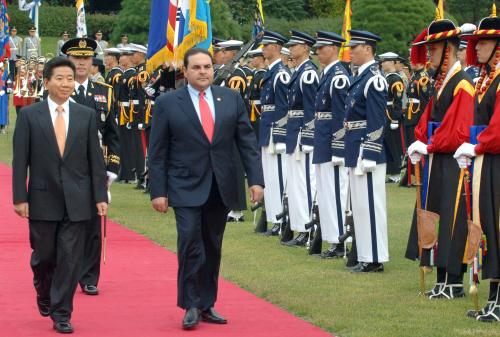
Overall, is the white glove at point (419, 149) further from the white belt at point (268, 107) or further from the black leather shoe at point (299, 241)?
the white belt at point (268, 107)

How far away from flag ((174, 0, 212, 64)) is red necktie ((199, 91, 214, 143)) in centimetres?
481

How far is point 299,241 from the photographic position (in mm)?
14328

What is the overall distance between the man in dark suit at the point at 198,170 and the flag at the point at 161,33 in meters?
5.36

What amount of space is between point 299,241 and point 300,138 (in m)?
1.14

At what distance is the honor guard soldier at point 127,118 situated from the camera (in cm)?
2208

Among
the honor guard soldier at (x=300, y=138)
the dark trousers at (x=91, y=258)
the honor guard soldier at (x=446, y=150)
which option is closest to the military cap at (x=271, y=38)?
the honor guard soldier at (x=300, y=138)

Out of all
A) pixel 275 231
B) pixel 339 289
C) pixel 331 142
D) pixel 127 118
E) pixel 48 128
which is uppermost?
pixel 48 128

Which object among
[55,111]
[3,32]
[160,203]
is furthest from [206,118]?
[3,32]

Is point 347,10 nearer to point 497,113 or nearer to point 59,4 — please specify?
point 497,113

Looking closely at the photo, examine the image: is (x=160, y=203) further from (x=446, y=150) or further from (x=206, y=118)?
(x=446, y=150)

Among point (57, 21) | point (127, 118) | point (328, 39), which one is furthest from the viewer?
point (57, 21)

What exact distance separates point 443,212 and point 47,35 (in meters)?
55.1

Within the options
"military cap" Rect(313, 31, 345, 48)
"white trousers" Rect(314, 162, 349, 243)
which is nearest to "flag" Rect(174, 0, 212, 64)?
"military cap" Rect(313, 31, 345, 48)

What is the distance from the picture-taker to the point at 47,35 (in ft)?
210
